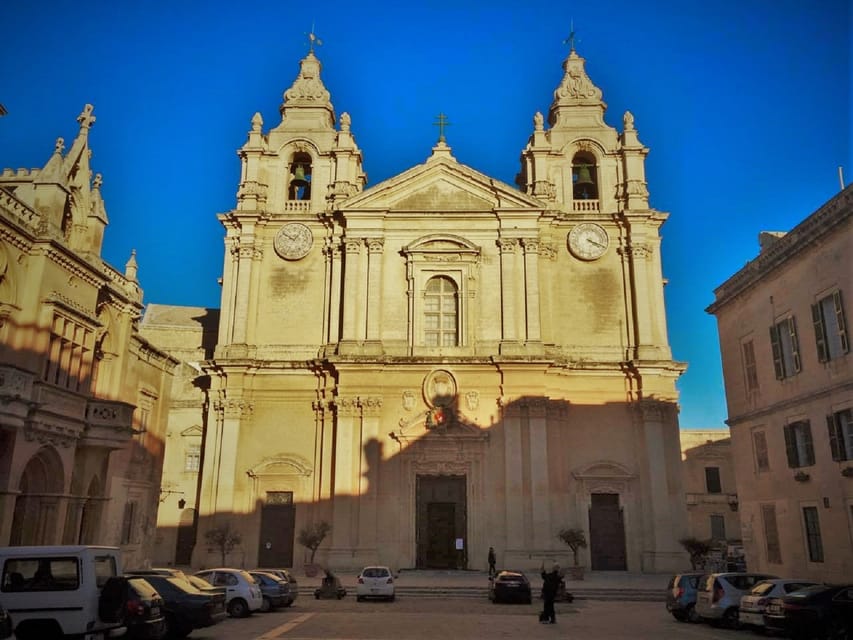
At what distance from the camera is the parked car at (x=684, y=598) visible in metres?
17.4

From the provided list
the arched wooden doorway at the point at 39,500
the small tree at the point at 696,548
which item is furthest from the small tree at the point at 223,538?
the small tree at the point at 696,548

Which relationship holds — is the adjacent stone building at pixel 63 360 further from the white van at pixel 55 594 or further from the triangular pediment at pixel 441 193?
the triangular pediment at pixel 441 193

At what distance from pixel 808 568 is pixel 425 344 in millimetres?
16385

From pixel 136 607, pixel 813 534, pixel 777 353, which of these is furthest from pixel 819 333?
pixel 136 607

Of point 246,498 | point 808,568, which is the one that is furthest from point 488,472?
point 808,568

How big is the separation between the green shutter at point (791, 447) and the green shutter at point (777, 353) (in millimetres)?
1645

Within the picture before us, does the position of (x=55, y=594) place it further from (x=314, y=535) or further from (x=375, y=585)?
(x=314, y=535)

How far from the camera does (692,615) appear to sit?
17.3m

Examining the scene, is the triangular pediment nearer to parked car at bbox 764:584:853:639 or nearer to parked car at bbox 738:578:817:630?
parked car at bbox 738:578:817:630

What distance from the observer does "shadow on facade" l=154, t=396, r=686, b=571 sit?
94.0ft

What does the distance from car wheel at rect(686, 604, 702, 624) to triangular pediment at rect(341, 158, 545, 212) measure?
19.1 m

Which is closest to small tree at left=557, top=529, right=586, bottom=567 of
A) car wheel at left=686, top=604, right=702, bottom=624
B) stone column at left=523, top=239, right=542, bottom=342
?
stone column at left=523, top=239, right=542, bottom=342

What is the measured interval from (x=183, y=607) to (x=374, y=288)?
1974cm

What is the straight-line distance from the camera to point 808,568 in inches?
800
